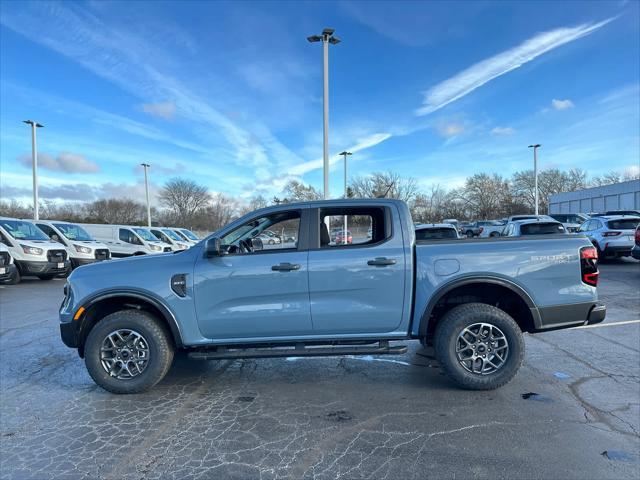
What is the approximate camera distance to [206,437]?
3.35m

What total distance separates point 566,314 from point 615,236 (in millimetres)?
12094

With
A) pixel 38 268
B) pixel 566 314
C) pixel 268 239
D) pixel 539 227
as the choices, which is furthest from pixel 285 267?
pixel 38 268

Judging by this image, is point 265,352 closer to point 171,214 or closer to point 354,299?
point 354,299

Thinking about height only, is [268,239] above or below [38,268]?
above

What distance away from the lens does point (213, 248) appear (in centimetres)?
403

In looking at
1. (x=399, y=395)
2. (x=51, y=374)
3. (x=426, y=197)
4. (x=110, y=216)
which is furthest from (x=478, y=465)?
(x=110, y=216)

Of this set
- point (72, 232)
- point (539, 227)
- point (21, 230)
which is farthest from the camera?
point (72, 232)

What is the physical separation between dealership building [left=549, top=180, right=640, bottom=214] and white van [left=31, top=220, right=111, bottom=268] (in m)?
48.1

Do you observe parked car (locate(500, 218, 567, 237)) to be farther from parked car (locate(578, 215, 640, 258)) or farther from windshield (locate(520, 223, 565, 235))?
parked car (locate(578, 215, 640, 258))

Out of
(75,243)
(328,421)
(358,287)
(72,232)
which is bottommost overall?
(328,421)

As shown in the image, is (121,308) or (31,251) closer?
(121,308)

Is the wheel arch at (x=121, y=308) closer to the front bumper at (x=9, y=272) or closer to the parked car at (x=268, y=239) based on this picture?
the parked car at (x=268, y=239)

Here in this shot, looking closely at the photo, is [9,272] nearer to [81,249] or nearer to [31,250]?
[31,250]

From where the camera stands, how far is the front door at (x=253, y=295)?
4066mm
